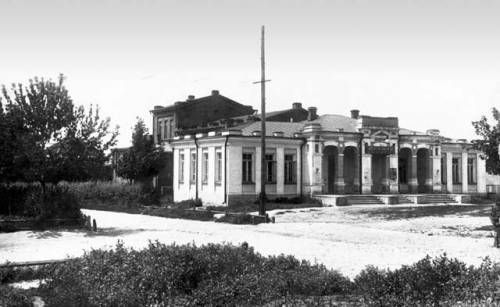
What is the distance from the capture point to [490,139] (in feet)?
74.7

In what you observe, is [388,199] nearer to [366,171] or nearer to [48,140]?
[366,171]

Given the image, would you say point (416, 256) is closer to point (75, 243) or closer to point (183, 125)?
point (75, 243)

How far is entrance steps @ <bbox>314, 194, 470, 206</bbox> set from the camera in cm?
3762

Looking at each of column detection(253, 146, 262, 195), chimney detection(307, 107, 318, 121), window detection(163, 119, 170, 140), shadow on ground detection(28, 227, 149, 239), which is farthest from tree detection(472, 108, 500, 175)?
window detection(163, 119, 170, 140)

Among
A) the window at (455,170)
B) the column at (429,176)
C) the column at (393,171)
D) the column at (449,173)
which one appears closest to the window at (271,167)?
the column at (393,171)

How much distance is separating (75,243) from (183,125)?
3638 cm

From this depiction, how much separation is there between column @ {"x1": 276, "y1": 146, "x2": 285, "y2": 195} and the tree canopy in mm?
18766

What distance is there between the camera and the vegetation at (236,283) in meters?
7.94

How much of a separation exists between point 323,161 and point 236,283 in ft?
111

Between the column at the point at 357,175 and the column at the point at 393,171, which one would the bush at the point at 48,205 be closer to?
the column at the point at 357,175

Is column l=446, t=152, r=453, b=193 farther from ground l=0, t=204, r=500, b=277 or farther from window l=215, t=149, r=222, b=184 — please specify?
window l=215, t=149, r=222, b=184

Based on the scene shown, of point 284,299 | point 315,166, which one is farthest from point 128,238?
point 315,166

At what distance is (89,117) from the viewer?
22.8 metres

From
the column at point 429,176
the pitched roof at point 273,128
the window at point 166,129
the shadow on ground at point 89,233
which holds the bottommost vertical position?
the shadow on ground at point 89,233
